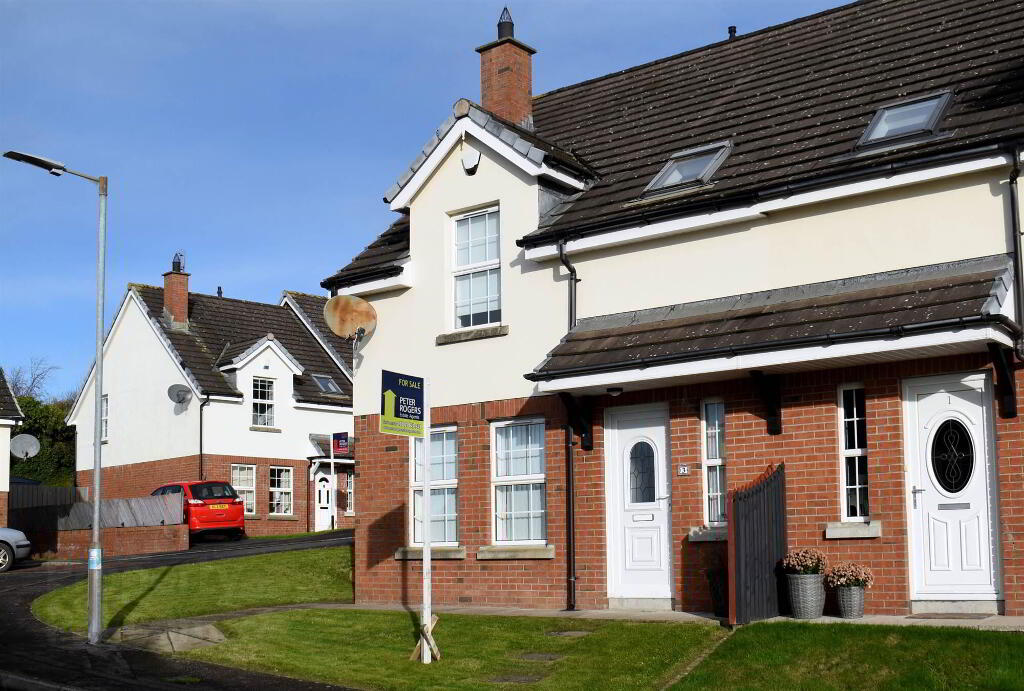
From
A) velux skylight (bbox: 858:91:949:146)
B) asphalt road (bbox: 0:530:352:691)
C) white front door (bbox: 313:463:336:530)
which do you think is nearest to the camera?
asphalt road (bbox: 0:530:352:691)

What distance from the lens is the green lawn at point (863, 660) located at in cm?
1107

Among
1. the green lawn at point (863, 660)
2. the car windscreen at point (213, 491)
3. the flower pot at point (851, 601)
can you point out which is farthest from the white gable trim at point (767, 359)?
the car windscreen at point (213, 491)

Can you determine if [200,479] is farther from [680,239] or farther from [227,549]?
[680,239]

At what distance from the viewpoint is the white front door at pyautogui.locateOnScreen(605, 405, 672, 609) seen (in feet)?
54.5

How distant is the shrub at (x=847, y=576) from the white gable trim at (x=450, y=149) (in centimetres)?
767

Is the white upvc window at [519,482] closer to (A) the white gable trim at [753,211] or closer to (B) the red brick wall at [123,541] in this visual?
(A) the white gable trim at [753,211]

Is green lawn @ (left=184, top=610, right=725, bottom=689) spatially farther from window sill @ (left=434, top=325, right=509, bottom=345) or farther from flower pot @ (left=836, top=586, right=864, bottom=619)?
window sill @ (left=434, top=325, right=509, bottom=345)

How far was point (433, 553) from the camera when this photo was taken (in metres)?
19.0

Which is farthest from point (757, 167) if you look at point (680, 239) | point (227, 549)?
point (227, 549)

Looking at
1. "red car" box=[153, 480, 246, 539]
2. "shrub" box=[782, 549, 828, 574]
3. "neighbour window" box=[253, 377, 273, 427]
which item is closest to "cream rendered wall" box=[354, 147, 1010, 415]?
"shrub" box=[782, 549, 828, 574]

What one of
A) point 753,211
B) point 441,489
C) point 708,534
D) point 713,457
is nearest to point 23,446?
point 441,489

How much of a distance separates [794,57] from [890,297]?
22.1 feet

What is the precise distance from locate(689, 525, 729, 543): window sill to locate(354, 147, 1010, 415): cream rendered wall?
313 centimetres

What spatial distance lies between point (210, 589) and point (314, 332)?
89.1ft
